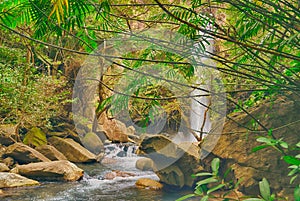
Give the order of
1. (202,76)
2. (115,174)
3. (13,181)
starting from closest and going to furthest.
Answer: (202,76), (13,181), (115,174)

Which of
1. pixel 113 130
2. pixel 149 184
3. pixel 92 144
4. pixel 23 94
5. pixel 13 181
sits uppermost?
pixel 23 94

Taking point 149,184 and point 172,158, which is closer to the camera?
point 172,158

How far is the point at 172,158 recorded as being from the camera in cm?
445

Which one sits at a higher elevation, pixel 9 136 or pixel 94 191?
pixel 9 136

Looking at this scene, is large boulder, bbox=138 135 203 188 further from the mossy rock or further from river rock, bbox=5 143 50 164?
the mossy rock

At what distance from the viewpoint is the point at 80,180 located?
18.3 ft

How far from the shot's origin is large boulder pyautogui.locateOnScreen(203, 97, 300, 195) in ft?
7.51

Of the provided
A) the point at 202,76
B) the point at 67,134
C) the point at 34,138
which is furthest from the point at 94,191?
the point at 67,134

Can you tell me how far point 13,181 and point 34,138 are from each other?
8.00 feet

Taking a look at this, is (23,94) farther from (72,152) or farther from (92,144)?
(92,144)

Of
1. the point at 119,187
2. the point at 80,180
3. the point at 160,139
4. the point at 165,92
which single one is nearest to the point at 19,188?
the point at 80,180

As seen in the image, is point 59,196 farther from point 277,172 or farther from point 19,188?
point 277,172

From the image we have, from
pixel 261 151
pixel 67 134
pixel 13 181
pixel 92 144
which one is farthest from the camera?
pixel 67 134

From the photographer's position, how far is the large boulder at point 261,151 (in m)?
2.29
